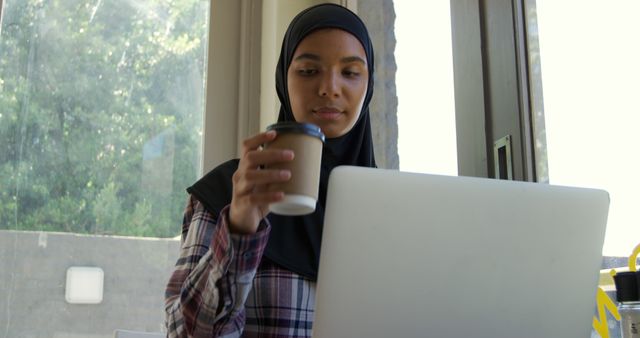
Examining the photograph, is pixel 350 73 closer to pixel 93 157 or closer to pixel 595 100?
pixel 595 100

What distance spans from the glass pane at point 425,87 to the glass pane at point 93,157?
0.78 m

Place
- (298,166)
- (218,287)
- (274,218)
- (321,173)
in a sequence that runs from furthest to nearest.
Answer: (321,173) → (274,218) → (218,287) → (298,166)

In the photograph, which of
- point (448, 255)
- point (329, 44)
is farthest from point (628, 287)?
point (329, 44)

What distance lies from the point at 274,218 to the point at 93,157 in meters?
1.26

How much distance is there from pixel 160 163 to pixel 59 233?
1.34 ft

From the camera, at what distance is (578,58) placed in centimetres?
150

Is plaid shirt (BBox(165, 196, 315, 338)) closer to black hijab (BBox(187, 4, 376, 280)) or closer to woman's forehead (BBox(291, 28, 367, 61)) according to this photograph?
black hijab (BBox(187, 4, 376, 280))

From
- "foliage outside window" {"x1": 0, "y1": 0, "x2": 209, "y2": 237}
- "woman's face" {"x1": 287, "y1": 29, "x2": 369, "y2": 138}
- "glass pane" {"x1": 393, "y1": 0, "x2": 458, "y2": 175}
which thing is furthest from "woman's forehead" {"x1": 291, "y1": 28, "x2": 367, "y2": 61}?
"foliage outside window" {"x1": 0, "y1": 0, "x2": 209, "y2": 237}

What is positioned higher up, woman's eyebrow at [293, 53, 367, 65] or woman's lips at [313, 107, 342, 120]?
woman's eyebrow at [293, 53, 367, 65]

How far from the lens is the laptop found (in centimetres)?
87

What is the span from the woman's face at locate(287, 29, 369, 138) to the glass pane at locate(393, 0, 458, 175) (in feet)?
1.67

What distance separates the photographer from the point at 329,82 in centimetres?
138

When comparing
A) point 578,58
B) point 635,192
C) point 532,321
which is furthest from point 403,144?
point 532,321

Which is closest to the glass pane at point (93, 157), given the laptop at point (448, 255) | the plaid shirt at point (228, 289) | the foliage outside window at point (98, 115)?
the foliage outside window at point (98, 115)
